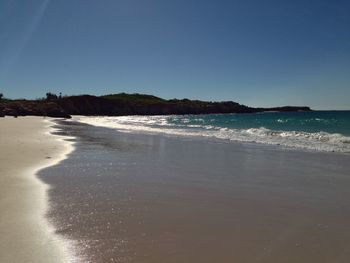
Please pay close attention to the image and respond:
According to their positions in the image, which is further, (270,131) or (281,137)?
(270,131)

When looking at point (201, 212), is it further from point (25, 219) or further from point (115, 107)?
point (115, 107)

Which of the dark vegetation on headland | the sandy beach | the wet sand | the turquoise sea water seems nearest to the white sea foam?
the turquoise sea water

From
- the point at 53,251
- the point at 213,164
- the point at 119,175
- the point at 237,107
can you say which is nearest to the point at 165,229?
the point at 53,251

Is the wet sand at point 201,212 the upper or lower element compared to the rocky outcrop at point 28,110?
lower

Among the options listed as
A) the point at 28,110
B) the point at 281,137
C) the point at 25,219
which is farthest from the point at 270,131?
the point at 28,110

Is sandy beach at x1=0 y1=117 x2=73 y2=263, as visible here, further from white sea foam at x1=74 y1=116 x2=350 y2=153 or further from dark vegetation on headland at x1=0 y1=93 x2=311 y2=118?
dark vegetation on headland at x1=0 y1=93 x2=311 y2=118

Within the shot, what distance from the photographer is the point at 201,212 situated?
588cm

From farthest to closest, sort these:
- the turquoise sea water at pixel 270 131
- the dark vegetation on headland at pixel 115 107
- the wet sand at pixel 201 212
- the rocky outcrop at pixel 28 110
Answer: the dark vegetation on headland at pixel 115 107
the rocky outcrop at pixel 28 110
the turquoise sea water at pixel 270 131
the wet sand at pixel 201 212

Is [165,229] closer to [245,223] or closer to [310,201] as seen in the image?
[245,223]

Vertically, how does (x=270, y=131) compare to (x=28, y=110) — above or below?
below

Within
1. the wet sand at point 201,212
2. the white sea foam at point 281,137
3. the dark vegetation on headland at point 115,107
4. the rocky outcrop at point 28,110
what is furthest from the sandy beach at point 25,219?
the dark vegetation on headland at point 115,107

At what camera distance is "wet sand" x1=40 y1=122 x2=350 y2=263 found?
4.32 m

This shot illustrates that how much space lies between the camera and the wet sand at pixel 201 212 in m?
4.32

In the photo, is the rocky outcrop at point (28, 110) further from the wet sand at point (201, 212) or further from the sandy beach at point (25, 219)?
the wet sand at point (201, 212)
